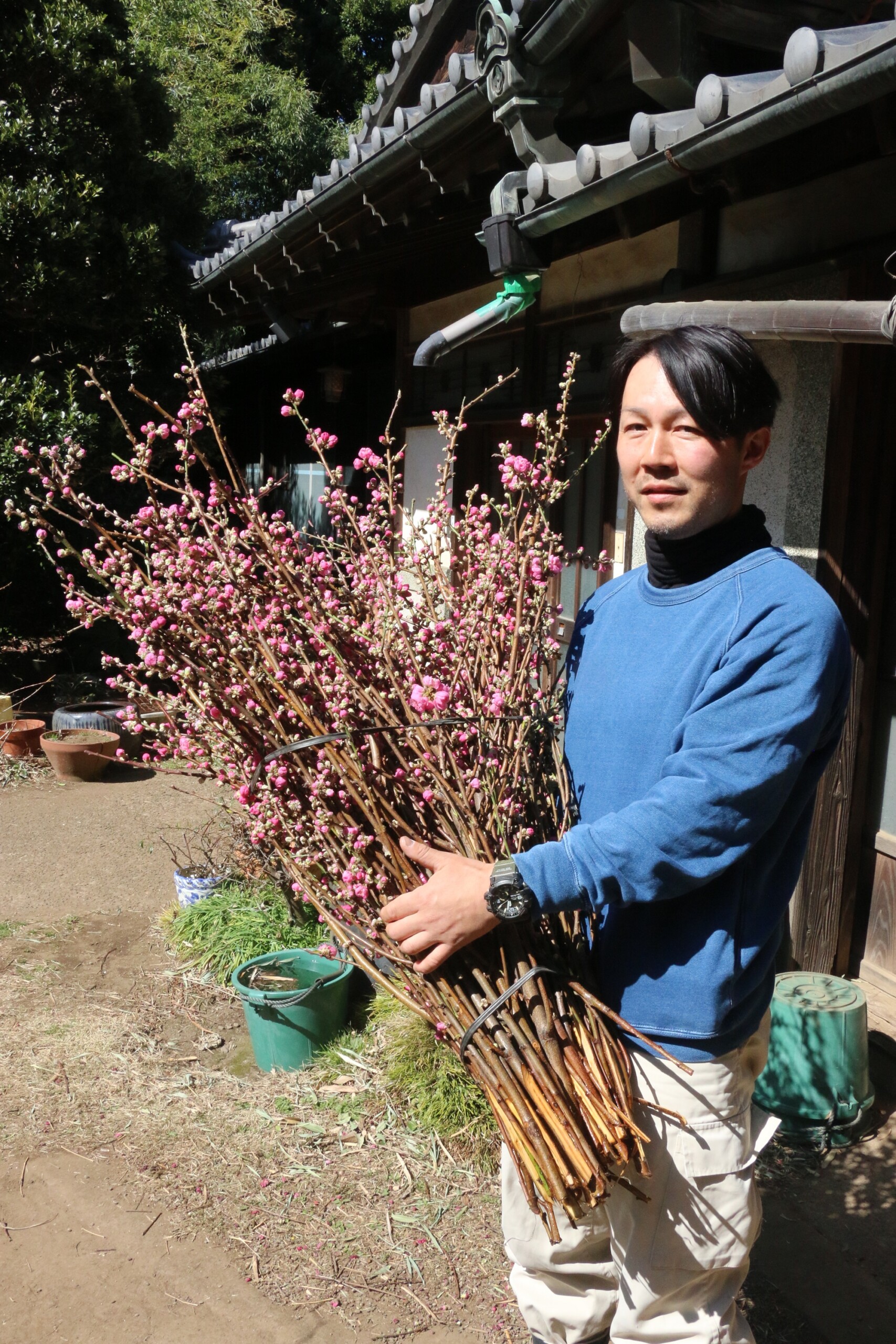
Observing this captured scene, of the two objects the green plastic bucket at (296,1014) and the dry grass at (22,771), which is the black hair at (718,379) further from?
the dry grass at (22,771)

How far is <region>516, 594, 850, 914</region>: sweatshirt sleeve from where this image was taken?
143 cm

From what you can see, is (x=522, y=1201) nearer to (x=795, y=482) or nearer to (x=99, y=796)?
(x=795, y=482)

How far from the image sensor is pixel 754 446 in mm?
1630

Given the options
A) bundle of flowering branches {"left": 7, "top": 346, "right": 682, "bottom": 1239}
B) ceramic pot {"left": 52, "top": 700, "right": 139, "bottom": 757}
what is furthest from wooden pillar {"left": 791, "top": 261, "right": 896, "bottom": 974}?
ceramic pot {"left": 52, "top": 700, "right": 139, "bottom": 757}

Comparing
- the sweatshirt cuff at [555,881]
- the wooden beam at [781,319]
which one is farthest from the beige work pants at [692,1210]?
the wooden beam at [781,319]

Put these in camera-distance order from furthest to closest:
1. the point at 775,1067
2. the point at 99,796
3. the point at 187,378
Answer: the point at 99,796 → the point at 775,1067 → the point at 187,378

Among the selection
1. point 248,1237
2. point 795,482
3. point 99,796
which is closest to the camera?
point 248,1237

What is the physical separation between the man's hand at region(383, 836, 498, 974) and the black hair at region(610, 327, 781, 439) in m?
0.80

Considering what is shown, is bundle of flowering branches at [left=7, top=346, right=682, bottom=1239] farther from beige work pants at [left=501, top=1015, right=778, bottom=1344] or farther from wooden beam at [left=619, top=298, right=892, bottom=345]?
wooden beam at [left=619, top=298, right=892, bottom=345]

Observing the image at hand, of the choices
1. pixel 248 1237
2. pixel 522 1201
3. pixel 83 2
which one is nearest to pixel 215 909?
A: pixel 248 1237

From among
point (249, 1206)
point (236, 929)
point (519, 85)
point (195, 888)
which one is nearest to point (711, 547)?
point (519, 85)

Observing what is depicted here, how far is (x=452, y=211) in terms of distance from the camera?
5.01 metres

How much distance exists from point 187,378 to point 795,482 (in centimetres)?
212

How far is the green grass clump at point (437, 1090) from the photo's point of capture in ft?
10.5
